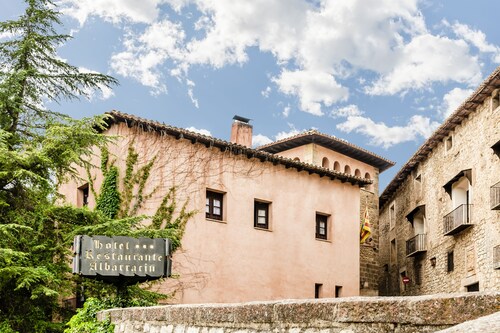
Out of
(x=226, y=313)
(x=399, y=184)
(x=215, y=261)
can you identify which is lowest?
(x=226, y=313)

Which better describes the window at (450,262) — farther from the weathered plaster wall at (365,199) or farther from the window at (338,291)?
the window at (338,291)

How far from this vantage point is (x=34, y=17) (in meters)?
17.5

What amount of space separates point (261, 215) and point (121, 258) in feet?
40.7

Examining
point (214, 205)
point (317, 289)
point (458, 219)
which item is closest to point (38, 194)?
point (214, 205)

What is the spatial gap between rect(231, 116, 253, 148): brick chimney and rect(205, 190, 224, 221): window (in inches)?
195

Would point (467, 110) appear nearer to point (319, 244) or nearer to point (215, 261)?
point (319, 244)

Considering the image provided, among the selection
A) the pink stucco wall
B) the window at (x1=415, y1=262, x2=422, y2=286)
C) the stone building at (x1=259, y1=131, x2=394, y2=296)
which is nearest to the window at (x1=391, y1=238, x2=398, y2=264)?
the stone building at (x1=259, y1=131, x2=394, y2=296)

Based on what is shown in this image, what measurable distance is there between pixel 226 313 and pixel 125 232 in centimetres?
1009

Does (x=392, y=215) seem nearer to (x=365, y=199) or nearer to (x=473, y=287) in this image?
(x=365, y=199)

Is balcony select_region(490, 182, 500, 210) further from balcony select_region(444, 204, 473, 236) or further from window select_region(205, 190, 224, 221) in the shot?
window select_region(205, 190, 224, 221)

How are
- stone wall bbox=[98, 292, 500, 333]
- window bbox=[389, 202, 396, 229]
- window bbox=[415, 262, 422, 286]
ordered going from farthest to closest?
window bbox=[389, 202, 396, 229] < window bbox=[415, 262, 422, 286] < stone wall bbox=[98, 292, 500, 333]

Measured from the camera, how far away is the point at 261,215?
22469 mm

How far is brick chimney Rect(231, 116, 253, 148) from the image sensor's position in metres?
26.1

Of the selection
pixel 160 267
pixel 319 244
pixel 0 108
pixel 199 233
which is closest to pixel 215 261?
pixel 199 233
